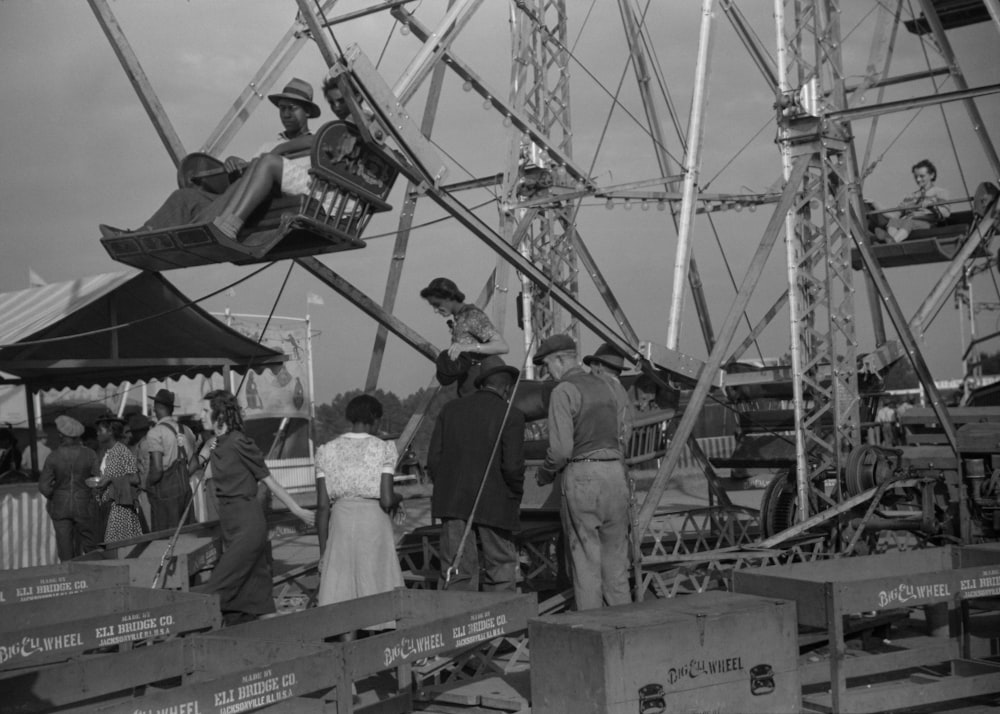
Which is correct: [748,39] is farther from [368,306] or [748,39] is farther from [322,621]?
[322,621]

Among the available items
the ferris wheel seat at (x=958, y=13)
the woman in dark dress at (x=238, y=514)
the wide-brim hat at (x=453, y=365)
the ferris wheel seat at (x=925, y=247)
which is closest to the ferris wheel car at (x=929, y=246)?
the ferris wheel seat at (x=925, y=247)

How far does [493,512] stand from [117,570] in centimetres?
239

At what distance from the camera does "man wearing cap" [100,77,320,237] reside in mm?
8453

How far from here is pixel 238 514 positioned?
7688mm

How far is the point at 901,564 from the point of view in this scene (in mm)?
6988

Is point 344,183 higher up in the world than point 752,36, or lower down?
lower down

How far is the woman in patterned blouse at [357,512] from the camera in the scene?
23.6 feet

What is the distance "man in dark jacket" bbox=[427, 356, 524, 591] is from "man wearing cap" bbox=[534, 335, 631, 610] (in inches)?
10.2

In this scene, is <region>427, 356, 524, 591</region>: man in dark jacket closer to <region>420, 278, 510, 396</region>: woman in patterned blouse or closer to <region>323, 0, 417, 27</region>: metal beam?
<region>420, 278, 510, 396</region>: woman in patterned blouse

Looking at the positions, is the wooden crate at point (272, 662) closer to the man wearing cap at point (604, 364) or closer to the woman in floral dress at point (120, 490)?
the man wearing cap at point (604, 364)

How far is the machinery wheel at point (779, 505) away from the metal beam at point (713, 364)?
1699 mm

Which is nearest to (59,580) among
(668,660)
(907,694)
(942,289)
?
(668,660)

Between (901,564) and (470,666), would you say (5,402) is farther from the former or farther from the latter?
(901,564)

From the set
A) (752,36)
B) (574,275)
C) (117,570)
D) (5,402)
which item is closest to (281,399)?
(5,402)
